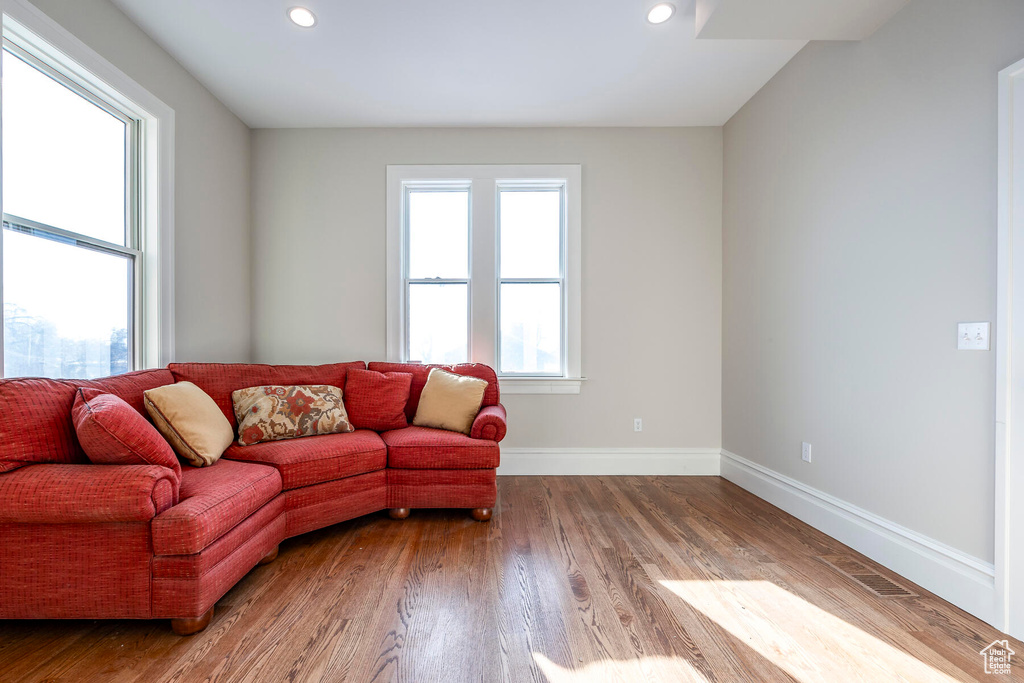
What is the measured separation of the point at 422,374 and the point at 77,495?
203cm

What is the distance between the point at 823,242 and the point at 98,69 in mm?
4003

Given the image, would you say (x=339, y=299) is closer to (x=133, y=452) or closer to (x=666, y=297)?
(x=133, y=452)

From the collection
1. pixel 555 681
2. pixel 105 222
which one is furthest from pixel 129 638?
pixel 105 222

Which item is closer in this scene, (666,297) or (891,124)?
(891,124)

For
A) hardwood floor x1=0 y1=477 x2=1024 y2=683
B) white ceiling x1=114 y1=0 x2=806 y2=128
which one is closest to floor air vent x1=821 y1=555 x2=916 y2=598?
hardwood floor x1=0 y1=477 x2=1024 y2=683

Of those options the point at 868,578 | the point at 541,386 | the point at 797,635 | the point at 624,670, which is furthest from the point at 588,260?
the point at 624,670

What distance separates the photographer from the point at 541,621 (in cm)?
177

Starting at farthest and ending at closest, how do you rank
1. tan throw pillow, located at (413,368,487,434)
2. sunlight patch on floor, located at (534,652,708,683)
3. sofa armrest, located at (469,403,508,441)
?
tan throw pillow, located at (413,368,487,434)
sofa armrest, located at (469,403,508,441)
sunlight patch on floor, located at (534,652,708,683)

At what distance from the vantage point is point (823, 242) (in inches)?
105

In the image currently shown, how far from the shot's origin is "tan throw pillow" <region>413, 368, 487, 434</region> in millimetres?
3018

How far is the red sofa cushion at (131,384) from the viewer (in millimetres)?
2088

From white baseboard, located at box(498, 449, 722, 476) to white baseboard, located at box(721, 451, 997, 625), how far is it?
65 centimetres

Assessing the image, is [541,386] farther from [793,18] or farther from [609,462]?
[793,18]

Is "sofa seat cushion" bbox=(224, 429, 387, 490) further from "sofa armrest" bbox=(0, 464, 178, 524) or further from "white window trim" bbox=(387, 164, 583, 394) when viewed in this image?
"white window trim" bbox=(387, 164, 583, 394)
